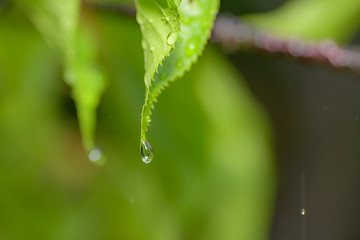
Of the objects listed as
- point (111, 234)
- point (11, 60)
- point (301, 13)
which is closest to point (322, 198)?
point (301, 13)

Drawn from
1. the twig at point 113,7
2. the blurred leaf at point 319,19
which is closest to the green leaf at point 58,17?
the twig at point 113,7

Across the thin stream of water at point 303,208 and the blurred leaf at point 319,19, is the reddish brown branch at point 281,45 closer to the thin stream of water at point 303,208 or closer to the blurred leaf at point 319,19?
the blurred leaf at point 319,19

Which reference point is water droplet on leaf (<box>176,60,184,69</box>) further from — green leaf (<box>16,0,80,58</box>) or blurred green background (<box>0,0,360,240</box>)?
blurred green background (<box>0,0,360,240</box>)

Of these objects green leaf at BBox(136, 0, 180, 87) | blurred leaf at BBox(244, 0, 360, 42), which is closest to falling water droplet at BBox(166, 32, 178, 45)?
green leaf at BBox(136, 0, 180, 87)

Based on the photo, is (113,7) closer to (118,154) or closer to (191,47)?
(118,154)

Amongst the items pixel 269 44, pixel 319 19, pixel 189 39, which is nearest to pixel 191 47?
pixel 189 39

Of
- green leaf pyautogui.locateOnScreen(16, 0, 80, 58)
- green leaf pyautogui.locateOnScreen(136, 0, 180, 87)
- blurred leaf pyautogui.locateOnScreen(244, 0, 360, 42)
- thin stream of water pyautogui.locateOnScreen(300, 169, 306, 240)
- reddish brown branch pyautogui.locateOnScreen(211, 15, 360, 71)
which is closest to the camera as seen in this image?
green leaf pyautogui.locateOnScreen(136, 0, 180, 87)
